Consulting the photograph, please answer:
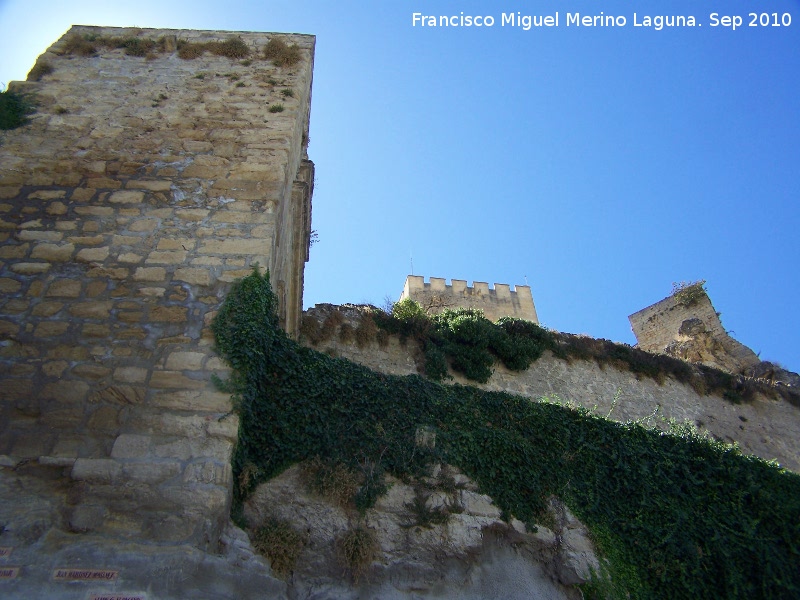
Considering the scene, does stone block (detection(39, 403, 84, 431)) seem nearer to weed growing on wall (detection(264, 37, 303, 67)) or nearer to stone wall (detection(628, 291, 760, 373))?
weed growing on wall (detection(264, 37, 303, 67))

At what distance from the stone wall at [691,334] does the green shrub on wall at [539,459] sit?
42.8 ft

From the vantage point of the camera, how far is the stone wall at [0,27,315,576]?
418 cm

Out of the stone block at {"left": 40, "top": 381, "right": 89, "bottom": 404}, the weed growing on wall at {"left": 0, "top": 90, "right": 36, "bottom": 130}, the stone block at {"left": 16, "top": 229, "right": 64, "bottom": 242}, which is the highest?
the weed growing on wall at {"left": 0, "top": 90, "right": 36, "bottom": 130}

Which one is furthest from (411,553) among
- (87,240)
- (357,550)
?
(87,240)

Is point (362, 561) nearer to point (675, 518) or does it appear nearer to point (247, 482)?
point (247, 482)

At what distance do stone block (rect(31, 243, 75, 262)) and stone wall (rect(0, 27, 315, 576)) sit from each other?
2cm

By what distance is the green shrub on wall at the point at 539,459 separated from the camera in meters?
5.18

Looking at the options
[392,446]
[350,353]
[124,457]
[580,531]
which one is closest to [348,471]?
[392,446]

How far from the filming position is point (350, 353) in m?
12.9

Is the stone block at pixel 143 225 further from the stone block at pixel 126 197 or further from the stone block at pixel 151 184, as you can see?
Result: the stone block at pixel 151 184

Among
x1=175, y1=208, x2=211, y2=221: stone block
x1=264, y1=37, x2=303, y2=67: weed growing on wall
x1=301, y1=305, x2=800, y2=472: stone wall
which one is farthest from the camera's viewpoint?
x1=301, y1=305, x2=800, y2=472: stone wall

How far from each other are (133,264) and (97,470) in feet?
6.46

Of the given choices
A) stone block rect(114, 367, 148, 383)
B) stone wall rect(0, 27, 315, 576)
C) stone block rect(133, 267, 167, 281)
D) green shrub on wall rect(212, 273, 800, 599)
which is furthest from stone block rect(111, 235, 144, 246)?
stone block rect(114, 367, 148, 383)

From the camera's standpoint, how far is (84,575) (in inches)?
144
